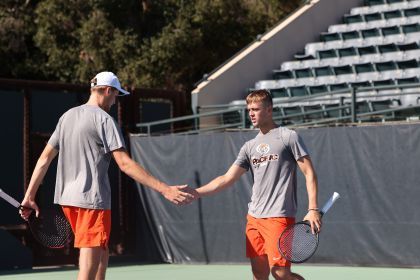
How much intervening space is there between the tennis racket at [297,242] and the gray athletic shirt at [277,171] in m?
0.30

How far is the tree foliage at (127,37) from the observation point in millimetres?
21750

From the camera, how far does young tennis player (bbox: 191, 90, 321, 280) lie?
7875 millimetres

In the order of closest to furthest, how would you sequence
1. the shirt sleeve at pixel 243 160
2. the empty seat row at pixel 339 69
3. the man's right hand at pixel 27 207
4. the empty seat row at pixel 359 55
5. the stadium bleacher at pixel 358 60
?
the man's right hand at pixel 27 207 → the shirt sleeve at pixel 243 160 → the stadium bleacher at pixel 358 60 → the empty seat row at pixel 339 69 → the empty seat row at pixel 359 55

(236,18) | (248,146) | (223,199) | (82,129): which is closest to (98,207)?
(82,129)

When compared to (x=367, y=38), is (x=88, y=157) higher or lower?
lower

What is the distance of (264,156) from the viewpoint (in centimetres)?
799

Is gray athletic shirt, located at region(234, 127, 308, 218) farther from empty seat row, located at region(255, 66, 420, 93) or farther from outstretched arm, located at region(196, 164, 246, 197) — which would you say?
empty seat row, located at region(255, 66, 420, 93)

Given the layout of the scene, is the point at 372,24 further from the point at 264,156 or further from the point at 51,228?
the point at 51,228

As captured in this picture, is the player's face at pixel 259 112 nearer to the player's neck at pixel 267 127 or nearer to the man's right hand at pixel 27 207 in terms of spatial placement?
the player's neck at pixel 267 127

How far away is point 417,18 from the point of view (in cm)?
2156

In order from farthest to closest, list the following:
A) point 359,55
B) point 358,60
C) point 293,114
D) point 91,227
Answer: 1. point 359,55
2. point 358,60
3. point 293,114
4. point 91,227

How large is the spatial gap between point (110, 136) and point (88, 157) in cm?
24

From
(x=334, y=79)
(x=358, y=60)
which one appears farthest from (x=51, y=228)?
(x=358, y=60)

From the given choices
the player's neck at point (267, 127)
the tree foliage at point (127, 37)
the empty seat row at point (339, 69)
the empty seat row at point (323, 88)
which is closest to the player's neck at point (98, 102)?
the player's neck at point (267, 127)
